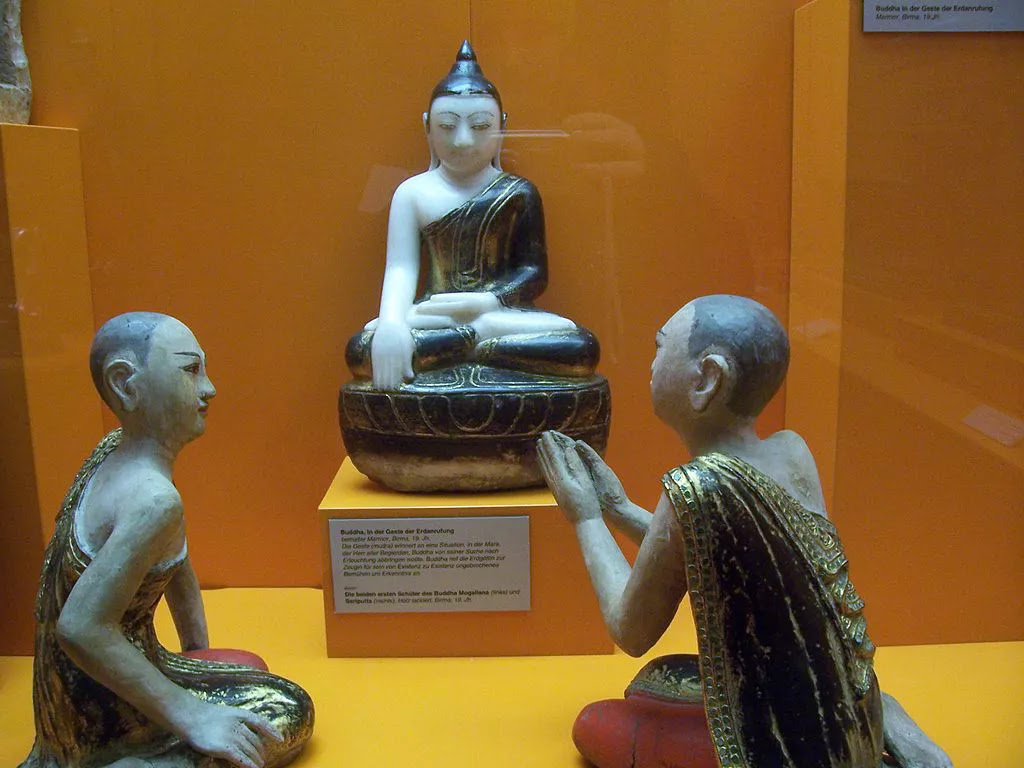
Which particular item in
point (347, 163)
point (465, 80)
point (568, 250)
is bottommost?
point (568, 250)

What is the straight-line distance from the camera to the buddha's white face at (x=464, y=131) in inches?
123

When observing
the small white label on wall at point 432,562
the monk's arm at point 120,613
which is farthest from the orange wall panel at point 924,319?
the monk's arm at point 120,613

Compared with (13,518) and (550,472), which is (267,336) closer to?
(13,518)

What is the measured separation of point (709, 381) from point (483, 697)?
1.24 meters

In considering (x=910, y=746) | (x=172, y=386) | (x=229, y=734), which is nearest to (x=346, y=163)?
(x=172, y=386)

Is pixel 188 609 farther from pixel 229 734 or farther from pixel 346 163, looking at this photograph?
pixel 346 163

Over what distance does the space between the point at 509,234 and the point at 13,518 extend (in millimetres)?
1697

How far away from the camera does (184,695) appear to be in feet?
6.68

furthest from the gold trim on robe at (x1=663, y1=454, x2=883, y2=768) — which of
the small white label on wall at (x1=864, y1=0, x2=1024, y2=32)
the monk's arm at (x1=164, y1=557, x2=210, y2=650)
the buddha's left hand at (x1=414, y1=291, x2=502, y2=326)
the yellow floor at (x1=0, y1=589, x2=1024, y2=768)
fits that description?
the small white label on wall at (x1=864, y1=0, x2=1024, y2=32)

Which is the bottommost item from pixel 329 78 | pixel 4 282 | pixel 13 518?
pixel 13 518

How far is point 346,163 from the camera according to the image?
335cm

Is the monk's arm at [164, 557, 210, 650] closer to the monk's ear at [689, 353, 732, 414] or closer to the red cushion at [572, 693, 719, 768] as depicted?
the red cushion at [572, 693, 719, 768]

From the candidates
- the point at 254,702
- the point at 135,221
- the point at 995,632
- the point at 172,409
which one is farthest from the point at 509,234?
the point at 995,632

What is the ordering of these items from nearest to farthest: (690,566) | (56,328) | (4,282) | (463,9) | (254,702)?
(690,566)
(254,702)
(4,282)
(56,328)
(463,9)
